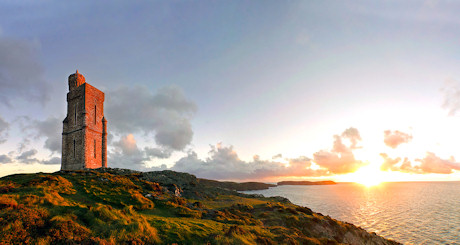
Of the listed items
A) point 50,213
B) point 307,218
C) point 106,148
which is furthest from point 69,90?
point 307,218

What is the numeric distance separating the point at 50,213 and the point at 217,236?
9439 millimetres

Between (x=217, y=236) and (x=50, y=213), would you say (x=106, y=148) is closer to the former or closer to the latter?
(x=50, y=213)

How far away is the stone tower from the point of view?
39.4 m

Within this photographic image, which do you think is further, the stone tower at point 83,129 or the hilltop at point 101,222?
the stone tower at point 83,129

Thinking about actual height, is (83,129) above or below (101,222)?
above

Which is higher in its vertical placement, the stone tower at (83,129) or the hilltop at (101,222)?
the stone tower at (83,129)

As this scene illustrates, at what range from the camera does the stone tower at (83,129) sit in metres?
39.4

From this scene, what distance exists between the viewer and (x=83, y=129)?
129ft

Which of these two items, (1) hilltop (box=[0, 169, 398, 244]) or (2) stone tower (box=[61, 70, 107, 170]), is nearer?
(1) hilltop (box=[0, 169, 398, 244])

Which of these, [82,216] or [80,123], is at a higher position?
[80,123]

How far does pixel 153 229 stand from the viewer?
12602mm

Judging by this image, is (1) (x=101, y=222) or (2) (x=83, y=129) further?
(2) (x=83, y=129)

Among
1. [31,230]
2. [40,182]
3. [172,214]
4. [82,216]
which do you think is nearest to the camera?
[31,230]

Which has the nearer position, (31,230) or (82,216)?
(31,230)
